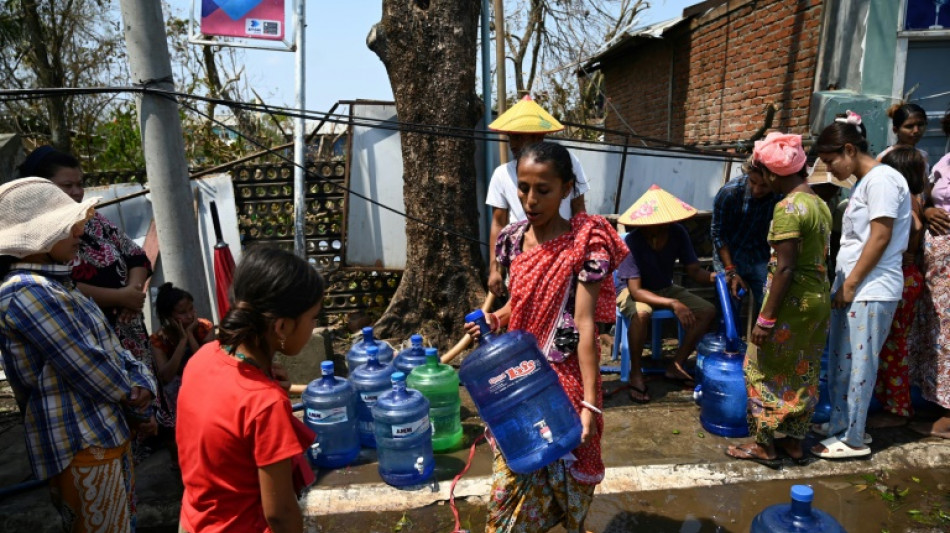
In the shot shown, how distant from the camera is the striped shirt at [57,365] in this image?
201 cm

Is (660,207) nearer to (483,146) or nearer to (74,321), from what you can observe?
(483,146)

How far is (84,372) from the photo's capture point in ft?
6.91

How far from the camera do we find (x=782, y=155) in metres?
3.15

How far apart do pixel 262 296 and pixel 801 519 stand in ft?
6.94

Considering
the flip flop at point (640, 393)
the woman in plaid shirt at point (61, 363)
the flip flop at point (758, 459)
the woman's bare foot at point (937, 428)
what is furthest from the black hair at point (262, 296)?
the woman's bare foot at point (937, 428)

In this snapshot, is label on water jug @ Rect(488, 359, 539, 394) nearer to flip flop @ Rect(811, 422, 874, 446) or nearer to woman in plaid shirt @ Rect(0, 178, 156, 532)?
woman in plaid shirt @ Rect(0, 178, 156, 532)

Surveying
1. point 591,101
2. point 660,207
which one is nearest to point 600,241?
point 660,207

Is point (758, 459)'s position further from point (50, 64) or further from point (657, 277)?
point (50, 64)

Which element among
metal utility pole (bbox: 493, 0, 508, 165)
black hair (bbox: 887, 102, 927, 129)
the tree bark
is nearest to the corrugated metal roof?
metal utility pole (bbox: 493, 0, 508, 165)

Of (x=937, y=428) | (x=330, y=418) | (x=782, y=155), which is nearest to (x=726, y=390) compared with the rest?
(x=937, y=428)

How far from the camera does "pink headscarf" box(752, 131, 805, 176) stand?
3.14m

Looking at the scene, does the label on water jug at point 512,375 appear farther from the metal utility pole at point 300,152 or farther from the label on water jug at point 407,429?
the metal utility pole at point 300,152

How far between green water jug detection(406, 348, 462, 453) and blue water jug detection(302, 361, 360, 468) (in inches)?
18.3

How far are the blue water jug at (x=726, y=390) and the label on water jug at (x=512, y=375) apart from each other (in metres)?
2.18
